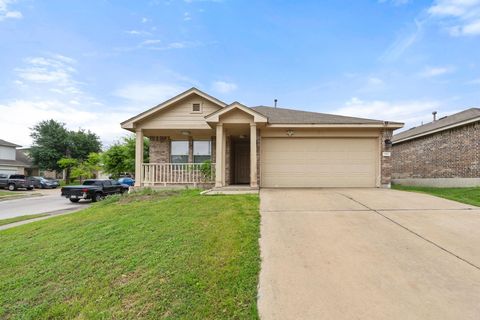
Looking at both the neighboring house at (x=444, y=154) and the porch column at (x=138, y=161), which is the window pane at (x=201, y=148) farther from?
the neighboring house at (x=444, y=154)

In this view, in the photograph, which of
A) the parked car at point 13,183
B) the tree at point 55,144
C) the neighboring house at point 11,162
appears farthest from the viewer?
the tree at point 55,144

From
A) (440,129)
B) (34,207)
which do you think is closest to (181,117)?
(34,207)

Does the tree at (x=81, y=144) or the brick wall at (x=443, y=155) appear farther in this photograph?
the tree at (x=81, y=144)

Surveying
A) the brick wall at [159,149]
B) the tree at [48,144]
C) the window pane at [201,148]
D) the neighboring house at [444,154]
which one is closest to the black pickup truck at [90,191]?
the brick wall at [159,149]

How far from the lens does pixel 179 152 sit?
1287cm

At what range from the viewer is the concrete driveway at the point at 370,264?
2.70 metres

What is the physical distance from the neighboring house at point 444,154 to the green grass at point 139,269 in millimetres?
12585

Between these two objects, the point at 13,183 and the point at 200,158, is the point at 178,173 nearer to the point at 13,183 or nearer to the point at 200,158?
the point at 200,158

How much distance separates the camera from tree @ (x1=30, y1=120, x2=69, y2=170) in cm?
3425

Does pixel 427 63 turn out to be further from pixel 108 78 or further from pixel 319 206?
pixel 108 78

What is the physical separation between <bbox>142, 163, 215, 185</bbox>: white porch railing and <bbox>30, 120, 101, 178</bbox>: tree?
29597mm

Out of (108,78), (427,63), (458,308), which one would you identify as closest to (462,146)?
(427,63)

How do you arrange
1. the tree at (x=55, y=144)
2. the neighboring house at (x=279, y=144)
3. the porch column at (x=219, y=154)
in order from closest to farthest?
the porch column at (x=219, y=154) < the neighboring house at (x=279, y=144) < the tree at (x=55, y=144)

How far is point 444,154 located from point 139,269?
16.5 meters
